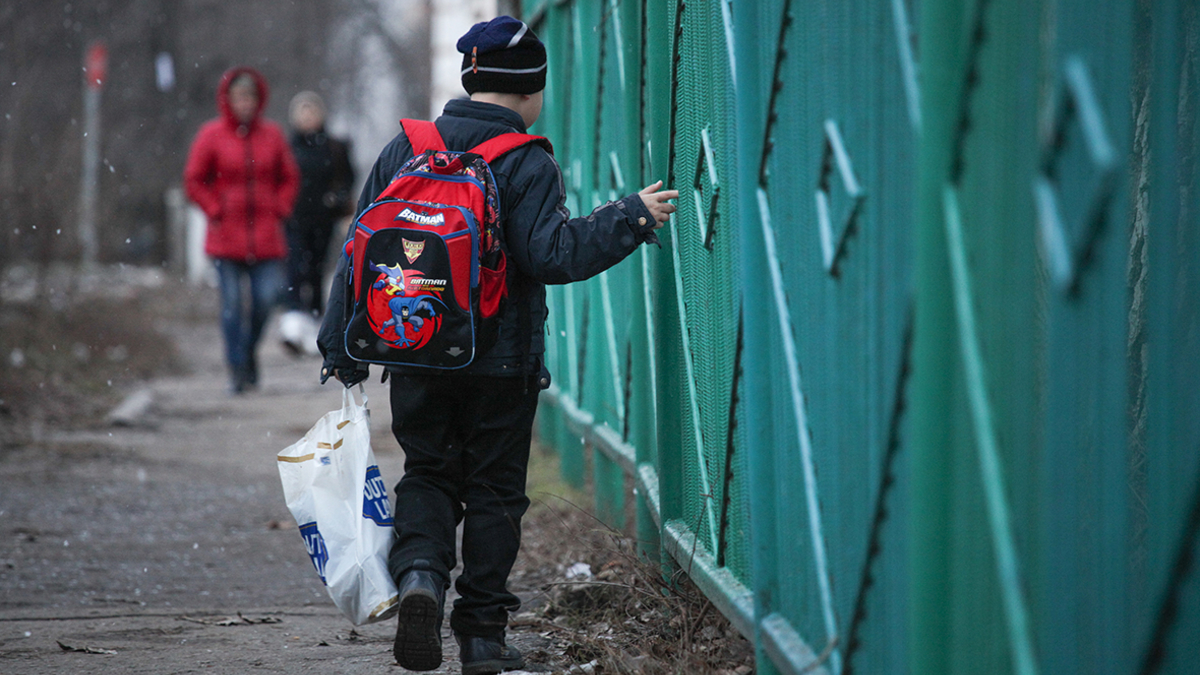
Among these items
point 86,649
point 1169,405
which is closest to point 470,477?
point 86,649

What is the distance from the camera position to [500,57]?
132 inches

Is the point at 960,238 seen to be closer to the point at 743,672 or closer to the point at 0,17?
the point at 743,672

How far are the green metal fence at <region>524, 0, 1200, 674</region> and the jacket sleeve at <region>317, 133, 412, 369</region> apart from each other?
2.30ft

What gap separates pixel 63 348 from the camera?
1026 cm

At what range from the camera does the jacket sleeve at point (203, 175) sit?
9094 mm

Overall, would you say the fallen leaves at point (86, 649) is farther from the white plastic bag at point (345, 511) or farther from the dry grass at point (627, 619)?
the dry grass at point (627, 619)

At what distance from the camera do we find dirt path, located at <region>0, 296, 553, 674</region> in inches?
144

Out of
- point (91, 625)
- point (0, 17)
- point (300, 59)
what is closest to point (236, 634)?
point (91, 625)

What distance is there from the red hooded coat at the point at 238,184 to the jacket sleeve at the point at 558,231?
6322mm

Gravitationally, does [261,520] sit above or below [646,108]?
below

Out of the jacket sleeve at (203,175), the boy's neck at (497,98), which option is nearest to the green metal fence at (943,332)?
the boy's neck at (497,98)

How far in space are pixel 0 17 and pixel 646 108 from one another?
9.55m

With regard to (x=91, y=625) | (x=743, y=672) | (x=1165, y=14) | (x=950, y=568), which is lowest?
(x=91, y=625)

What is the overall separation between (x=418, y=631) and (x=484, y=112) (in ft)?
4.01
